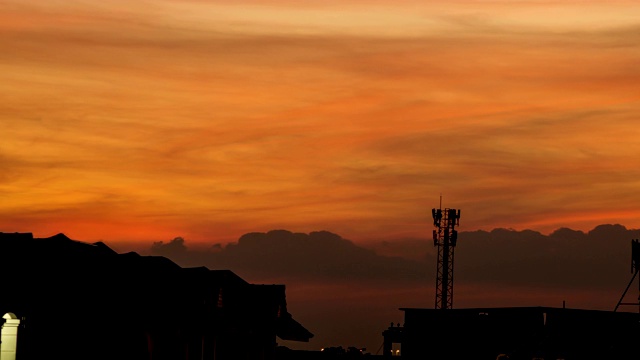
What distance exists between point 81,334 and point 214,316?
8762mm

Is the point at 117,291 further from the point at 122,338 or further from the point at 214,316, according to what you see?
the point at 214,316

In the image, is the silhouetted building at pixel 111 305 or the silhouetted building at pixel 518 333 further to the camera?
the silhouetted building at pixel 518 333

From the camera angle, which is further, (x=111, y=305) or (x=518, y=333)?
(x=518, y=333)

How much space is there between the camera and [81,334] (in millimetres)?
41219

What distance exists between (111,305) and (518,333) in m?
48.0

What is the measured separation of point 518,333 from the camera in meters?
85.4

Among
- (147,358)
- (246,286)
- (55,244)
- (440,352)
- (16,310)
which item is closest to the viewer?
(16,310)

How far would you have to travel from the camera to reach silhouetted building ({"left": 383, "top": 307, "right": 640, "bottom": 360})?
82.3 metres

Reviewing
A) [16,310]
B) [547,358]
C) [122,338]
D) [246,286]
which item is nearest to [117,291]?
[122,338]

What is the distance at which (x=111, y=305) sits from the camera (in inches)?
1666

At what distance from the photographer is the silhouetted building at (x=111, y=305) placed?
38969mm

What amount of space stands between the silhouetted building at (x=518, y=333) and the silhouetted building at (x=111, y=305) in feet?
114

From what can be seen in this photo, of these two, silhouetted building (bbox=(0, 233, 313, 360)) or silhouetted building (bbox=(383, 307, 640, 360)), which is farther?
silhouetted building (bbox=(383, 307, 640, 360))

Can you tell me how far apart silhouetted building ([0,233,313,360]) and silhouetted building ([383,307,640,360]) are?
34852 millimetres
